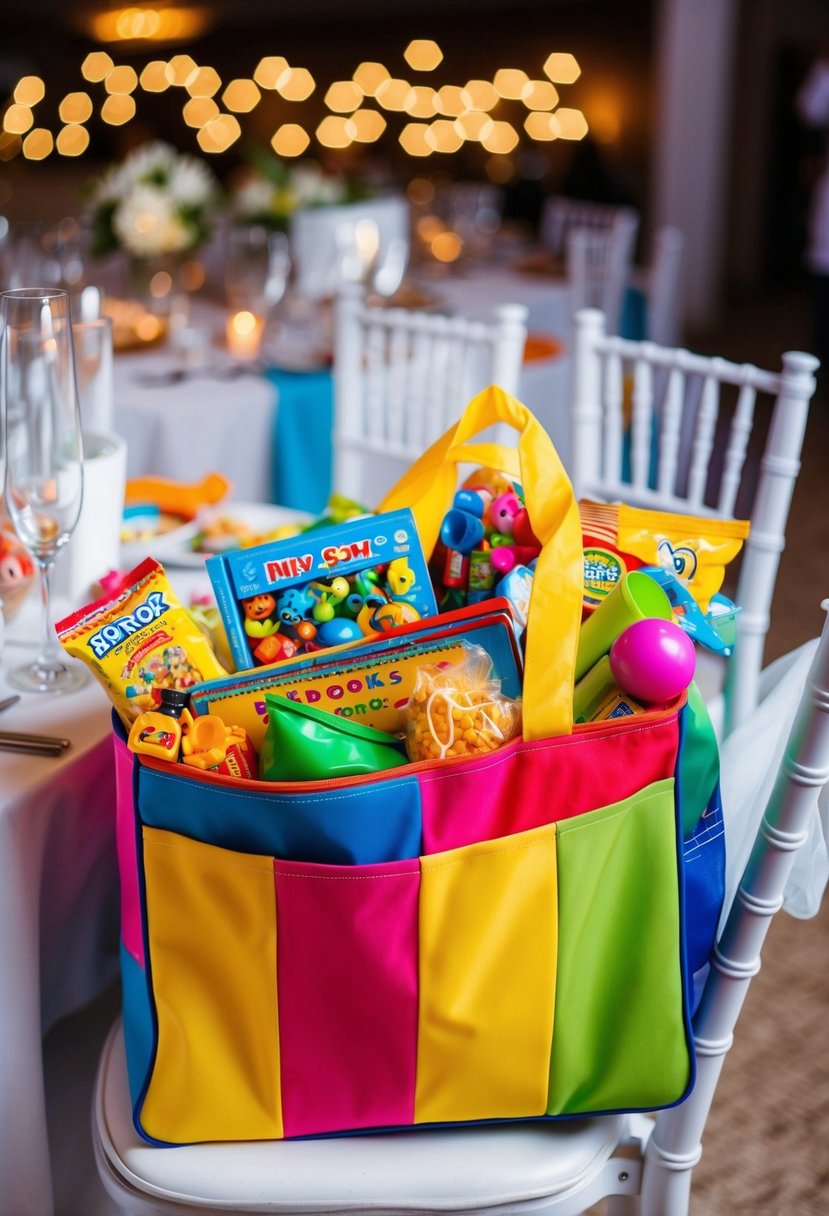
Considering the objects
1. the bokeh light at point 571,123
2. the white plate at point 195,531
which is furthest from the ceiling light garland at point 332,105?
the white plate at point 195,531

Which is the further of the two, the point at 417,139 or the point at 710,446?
the point at 417,139

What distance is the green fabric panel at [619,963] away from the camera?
0.80 m

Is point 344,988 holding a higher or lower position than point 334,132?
lower

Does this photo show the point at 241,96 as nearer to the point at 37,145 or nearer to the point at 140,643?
the point at 37,145

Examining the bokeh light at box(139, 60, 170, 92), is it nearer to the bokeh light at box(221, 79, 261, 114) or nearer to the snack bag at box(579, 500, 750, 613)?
the bokeh light at box(221, 79, 261, 114)

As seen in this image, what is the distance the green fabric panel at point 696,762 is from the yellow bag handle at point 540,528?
9 cm

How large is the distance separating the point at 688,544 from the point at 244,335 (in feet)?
6.00

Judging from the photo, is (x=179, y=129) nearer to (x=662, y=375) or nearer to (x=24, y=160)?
(x=24, y=160)

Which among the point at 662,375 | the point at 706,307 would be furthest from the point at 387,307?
the point at 706,307

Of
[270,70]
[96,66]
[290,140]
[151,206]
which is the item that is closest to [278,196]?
[151,206]

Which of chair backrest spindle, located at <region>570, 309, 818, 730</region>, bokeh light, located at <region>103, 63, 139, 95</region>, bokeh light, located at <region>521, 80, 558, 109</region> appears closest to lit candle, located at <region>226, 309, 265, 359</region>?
chair backrest spindle, located at <region>570, 309, 818, 730</region>

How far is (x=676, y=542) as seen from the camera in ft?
3.37

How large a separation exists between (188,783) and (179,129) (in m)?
9.20

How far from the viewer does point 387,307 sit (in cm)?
288
